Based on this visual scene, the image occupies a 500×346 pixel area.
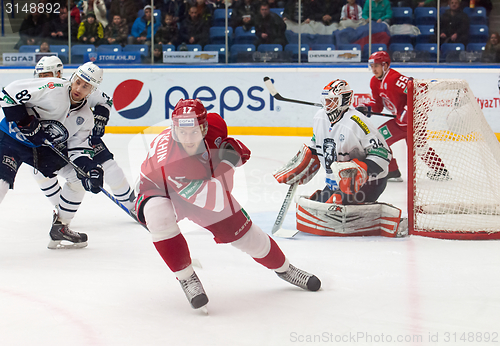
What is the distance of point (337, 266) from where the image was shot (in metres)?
2.51

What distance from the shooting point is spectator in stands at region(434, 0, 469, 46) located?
21.7 ft

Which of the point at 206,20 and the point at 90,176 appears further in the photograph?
the point at 206,20

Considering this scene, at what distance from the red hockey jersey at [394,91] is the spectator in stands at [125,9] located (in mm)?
3734

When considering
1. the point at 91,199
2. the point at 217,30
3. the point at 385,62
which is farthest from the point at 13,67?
the point at 385,62

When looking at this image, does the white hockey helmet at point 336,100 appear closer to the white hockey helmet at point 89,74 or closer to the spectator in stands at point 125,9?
the white hockey helmet at point 89,74

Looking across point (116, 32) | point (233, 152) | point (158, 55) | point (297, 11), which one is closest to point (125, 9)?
point (116, 32)

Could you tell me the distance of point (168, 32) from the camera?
714 centimetres

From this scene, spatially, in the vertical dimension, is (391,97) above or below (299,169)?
above

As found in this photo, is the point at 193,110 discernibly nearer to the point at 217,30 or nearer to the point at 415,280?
the point at 415,280

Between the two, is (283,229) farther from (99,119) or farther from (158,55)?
(158,55)

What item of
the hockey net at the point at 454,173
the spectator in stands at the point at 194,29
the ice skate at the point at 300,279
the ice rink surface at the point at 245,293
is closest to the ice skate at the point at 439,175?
the hockey net at the point at 454,173

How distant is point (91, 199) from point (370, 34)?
13.8ft

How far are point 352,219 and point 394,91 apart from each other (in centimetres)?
189

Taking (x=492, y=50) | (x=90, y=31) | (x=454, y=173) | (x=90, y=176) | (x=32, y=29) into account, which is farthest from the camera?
(x=32, y=29)
